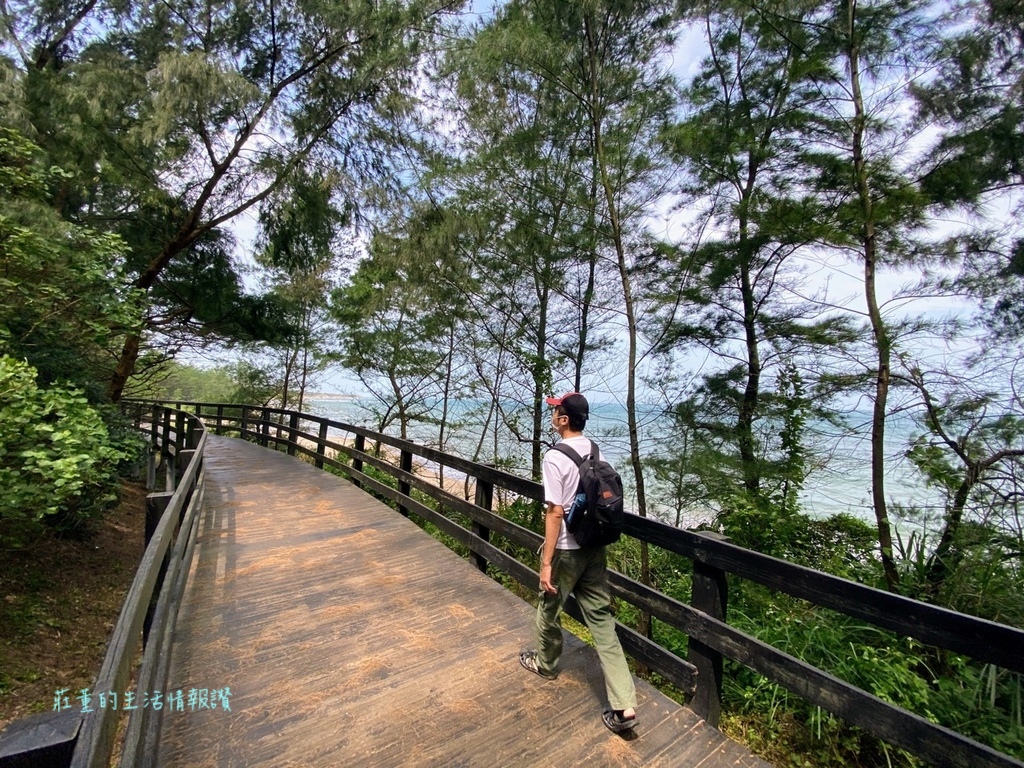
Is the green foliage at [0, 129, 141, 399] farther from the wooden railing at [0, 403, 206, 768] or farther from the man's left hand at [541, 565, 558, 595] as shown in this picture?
the man's left hand at [541, 565, 558, 595]

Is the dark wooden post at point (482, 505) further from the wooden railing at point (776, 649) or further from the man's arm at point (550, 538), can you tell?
the man's arm at point (550, 538)

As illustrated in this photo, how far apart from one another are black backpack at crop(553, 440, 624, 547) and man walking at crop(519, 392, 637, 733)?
0.07 m

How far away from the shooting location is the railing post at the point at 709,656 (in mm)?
2129

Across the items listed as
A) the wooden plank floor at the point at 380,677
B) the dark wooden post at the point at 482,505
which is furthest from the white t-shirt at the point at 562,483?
the dark wooden post at the point at 482,505

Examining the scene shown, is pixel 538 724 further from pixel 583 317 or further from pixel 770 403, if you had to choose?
pixel 583 317

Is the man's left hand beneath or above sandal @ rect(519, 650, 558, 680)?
above

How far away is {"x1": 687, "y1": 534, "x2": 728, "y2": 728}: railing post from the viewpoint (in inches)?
83.8

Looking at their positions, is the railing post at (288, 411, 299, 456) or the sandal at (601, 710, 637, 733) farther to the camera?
the railing post at (288, 411, 299, 456)

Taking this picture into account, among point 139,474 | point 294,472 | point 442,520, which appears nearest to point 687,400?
point 442,520

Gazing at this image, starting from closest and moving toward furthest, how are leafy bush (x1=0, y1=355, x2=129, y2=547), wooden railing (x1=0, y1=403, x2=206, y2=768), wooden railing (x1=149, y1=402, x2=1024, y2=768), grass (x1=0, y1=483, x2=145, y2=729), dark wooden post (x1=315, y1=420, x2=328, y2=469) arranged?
1. wooden railing (x1=0, y1=403, x2=206, y2=768)
2. wooden railing (x1=149, y1=402, x2=1024, y2=768)
3. leafy bush (x1=0, y1=355, x2=129, y2=547)
4. grass (x1=0, y1=483, x2=145, y2=729)
5. dark wooden post (x1=315, y1=420, x2=328, y2=469)

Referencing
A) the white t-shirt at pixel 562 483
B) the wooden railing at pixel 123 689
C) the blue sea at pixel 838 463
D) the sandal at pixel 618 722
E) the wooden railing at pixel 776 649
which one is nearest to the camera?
the wooden railing at pixel 123 689

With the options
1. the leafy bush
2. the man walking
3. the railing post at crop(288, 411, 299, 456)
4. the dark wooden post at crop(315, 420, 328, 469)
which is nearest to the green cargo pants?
the man walking

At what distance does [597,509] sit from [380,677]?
4.66 ft

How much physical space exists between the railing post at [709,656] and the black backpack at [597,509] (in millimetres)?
474
